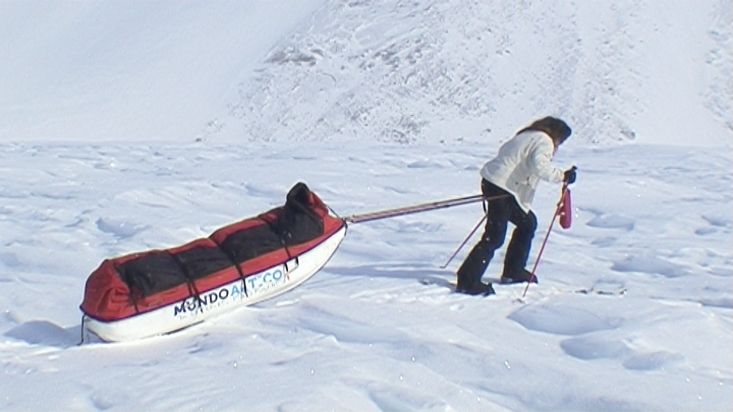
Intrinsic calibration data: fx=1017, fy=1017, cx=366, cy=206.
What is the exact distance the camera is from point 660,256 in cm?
770

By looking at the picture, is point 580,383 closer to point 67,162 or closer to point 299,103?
point 67,162

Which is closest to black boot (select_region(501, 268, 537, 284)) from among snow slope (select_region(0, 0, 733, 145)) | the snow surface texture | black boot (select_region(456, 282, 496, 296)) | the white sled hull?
the snow surface texture

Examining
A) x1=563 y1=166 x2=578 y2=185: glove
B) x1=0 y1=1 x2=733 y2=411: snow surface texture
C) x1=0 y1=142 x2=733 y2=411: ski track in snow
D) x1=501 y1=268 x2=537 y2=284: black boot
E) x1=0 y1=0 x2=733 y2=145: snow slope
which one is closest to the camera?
x1=0 y1=142 x2=733 y2=411: ski track in snow

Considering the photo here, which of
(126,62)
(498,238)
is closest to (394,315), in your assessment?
(498,238)

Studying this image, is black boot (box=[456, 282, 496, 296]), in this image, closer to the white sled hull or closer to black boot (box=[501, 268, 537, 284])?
black boot (box=[501, 268, 537, 284])

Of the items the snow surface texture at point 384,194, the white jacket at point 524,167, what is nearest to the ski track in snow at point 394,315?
the snow surface texture at point 384,194

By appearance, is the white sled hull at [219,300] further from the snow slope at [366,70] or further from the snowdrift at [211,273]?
the snow slope at [366,70]

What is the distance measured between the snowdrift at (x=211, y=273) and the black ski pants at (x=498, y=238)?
3.02 ft

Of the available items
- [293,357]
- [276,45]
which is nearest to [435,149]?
[293,357]

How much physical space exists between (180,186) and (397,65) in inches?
608

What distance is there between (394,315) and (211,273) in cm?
108

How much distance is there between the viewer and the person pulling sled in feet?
21.3

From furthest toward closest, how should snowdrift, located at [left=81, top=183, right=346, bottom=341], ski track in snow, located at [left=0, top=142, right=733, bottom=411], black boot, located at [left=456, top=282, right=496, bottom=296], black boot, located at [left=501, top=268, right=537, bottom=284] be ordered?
black boot, located at [left=501, top=268, right=537, bottom=284], black boot, located at [left=456, top=282, right=496, bottom=296], snowdrift, located at [left=81, top=183, right=346, bottom=341], ski track in snow, located at [left=0, top=142, right=733, bottom=411]

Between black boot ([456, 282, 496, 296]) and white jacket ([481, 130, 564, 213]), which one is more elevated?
white jacket ([481, 130, 564, 213])
